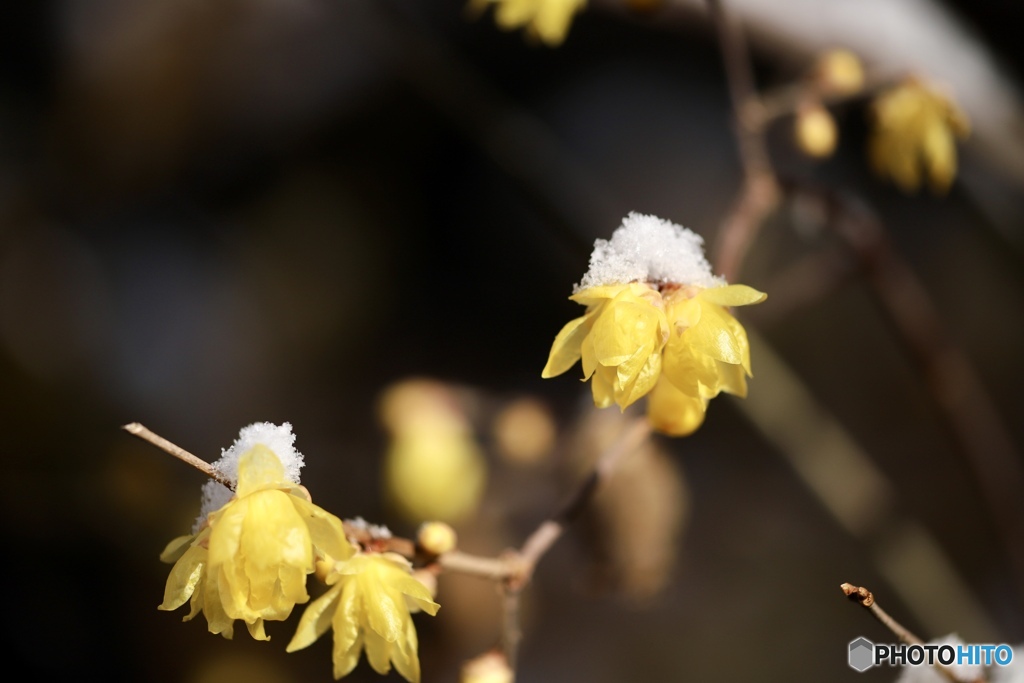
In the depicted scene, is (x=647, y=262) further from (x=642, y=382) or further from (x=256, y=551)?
(x=256, y=551)

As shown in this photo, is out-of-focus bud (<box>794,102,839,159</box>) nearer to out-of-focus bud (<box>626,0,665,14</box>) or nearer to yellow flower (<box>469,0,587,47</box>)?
out-of-focus bud (<box>626,0,665,14</box>)

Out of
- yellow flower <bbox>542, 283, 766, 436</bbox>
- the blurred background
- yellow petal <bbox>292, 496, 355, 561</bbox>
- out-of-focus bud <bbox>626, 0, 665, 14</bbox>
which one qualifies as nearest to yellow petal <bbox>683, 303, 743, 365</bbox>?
yellow flower <bbox>542, 283, 766, 436</bbox>

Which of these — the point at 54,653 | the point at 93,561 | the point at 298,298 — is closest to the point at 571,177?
the point at 298,298

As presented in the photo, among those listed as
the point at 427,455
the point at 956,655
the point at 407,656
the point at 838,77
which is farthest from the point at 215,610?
the point at 838,77

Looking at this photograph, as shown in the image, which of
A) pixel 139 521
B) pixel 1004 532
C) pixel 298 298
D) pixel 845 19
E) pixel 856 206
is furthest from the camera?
pixel 298 298

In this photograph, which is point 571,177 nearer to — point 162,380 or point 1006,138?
point 1006,138
